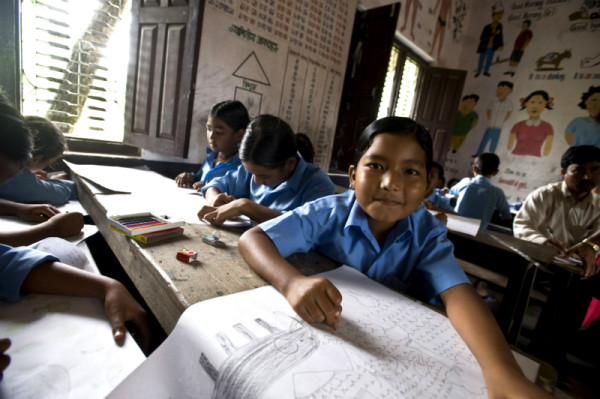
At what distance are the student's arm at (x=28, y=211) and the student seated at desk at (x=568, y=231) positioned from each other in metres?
2.38

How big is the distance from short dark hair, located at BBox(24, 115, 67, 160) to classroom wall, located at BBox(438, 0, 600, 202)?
17.1 ft

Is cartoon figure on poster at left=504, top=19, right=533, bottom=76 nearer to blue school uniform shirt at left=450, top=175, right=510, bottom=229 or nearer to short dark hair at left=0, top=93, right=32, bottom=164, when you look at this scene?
blue school uniform shirt at left=450, top=175, right=510, bottom=229

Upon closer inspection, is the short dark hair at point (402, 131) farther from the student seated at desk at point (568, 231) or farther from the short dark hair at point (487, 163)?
the short dark hair at point (487, 163)

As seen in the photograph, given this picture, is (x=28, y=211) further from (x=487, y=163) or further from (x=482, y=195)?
(x=487, y=163)

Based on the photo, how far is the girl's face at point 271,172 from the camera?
4.41 feet

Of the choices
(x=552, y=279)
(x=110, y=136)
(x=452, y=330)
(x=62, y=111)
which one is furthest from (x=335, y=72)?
(x=452, y=330)

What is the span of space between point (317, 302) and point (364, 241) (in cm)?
36

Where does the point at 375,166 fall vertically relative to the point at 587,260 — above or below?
above

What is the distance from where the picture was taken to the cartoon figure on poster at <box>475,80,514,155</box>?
511cm

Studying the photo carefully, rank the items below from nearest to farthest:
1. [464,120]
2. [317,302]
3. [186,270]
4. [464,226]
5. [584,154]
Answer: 1. [317,302]
2. [186,270]
3. [464,226]
4. [584,154]
5. [464,120]

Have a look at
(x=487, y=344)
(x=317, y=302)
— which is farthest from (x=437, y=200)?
(x=317, y=302)

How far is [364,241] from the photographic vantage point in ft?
2.74

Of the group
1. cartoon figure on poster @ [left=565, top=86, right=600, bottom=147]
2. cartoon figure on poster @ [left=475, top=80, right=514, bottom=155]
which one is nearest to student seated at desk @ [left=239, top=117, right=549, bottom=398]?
cartoon figure on poster @ [left=565, top=86, right=600, bottom=147]

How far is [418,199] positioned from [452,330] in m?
0.32
